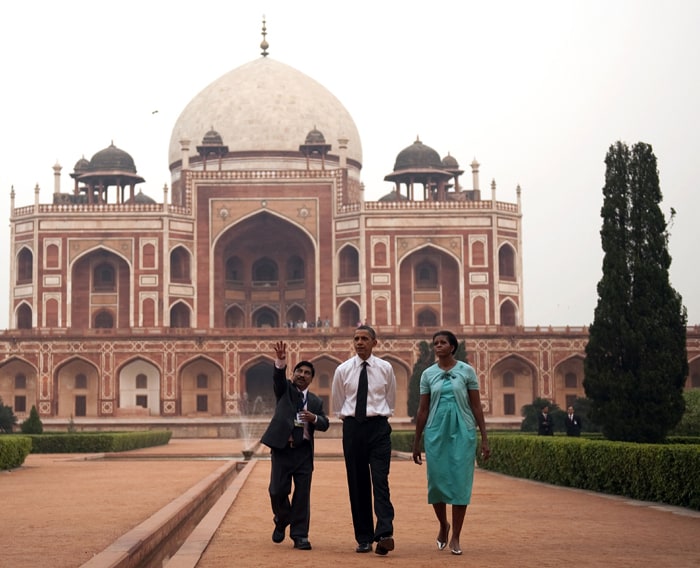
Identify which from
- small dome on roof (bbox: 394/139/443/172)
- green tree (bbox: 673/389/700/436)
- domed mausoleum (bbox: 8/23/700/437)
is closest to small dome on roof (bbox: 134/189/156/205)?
domed mausoleum (bbox: 8/23/700/437)

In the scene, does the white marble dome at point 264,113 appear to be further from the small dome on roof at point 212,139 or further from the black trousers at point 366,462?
the black trousers at point 366,462

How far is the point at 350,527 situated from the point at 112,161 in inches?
1514

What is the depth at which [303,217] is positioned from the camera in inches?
1729

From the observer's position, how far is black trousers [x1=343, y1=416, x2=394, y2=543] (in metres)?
6.94

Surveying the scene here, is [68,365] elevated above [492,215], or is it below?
below

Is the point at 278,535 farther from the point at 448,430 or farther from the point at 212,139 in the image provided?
the point at 212,139

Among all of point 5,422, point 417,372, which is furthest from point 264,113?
point 5,422

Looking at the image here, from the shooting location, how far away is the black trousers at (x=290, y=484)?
7.11 meters

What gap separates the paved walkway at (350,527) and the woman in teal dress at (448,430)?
0.94ft

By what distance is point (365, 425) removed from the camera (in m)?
7.12

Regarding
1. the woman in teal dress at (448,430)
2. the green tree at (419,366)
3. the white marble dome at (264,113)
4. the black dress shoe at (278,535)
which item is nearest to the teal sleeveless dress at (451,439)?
the woman in teal dress at (448,430)

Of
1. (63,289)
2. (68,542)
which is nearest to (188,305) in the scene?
(63,289)

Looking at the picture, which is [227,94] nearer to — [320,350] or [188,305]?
[188,305]

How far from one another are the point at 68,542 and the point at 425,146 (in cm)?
3962
